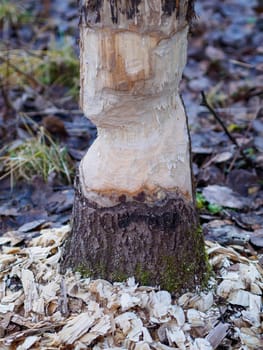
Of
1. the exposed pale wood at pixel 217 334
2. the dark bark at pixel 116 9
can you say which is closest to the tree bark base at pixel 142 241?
the exposed pale wood at pixel 217 334

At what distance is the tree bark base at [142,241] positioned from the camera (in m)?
1.51

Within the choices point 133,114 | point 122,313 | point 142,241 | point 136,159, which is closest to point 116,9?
point 133,114

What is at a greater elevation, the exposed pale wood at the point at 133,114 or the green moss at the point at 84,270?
the exposed pale wood at the point at 133,114

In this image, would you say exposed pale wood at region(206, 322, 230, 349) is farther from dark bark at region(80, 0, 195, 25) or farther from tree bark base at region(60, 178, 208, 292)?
dark bark at region(80, 0, 195, 25)

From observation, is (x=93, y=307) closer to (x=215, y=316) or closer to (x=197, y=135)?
(x=215, y=316)

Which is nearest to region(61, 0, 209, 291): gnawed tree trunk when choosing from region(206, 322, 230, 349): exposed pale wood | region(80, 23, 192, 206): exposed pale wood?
region(80, 23, 192, 206): exposed pale wood

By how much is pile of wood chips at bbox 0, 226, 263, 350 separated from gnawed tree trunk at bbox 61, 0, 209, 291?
51 mm

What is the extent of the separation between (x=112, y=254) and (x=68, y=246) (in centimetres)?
15

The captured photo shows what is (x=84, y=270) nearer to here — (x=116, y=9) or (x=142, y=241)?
(x=142, y=241)

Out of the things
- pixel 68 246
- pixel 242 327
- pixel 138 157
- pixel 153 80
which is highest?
pixel 153 80

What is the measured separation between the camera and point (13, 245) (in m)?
1.94

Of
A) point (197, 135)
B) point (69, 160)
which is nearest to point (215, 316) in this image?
point (69, 160)

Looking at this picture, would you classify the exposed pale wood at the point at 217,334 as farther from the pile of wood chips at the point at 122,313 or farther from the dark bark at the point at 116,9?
the dark bark at the point at 116,9

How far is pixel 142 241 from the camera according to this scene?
1.52 meters
